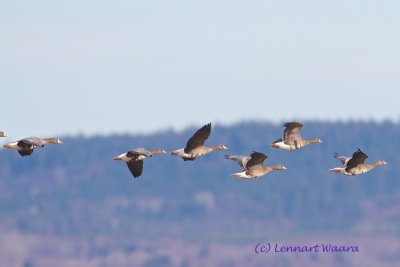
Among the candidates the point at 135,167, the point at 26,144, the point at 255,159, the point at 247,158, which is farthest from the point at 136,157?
the point at 247,158

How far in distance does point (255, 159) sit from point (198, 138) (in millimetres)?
2398

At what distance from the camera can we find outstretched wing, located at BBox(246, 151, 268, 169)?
5140 cm

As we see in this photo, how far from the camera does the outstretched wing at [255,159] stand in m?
51.4

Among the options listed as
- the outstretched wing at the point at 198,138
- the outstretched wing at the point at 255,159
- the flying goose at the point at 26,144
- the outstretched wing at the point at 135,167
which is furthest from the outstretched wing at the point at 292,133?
the flying goose at the point at 26,144

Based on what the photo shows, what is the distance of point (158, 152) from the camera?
5159cm

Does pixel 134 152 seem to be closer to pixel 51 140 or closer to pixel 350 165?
pixel 51 140

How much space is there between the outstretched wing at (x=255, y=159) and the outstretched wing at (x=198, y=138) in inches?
66.6

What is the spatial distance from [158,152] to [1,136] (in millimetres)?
5233

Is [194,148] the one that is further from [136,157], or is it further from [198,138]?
[136,157]

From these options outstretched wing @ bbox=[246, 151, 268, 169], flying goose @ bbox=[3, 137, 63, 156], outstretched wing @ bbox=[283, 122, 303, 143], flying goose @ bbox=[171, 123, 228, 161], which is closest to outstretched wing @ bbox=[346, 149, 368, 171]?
outstretched wing @ bbox=[283, 122, 303, 143]

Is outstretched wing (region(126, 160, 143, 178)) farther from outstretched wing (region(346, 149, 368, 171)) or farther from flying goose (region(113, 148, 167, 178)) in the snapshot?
outstretched wing (region(346, 149, 368, 171))

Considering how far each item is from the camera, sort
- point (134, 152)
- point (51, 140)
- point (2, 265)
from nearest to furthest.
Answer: point (134, 152) < point (51, 140) < point (2, 265)

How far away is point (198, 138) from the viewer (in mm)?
50531

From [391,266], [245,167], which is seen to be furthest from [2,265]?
[245,167]
